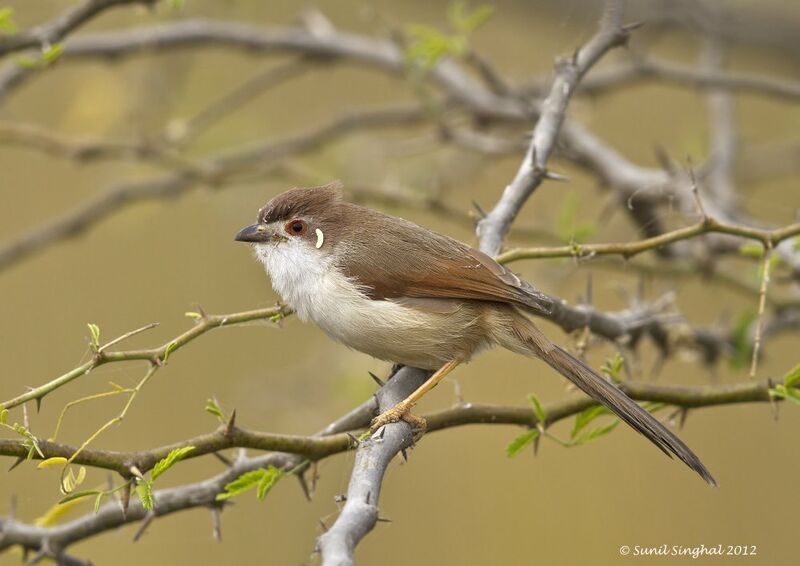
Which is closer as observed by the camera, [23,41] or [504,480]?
[23,41]

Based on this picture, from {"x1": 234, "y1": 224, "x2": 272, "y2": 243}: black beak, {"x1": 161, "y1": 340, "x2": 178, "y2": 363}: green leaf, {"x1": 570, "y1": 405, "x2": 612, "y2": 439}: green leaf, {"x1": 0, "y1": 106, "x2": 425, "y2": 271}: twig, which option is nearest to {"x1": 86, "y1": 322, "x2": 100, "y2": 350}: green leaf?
{"x1": 161, "y1": 340, "x2": 178, "y2": 363}: green leaf

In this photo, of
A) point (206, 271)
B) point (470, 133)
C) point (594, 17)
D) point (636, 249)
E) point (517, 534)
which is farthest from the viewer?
point (206, 271)

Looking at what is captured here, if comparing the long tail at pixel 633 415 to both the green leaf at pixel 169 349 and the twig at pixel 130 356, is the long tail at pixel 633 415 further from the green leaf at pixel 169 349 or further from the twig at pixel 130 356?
the green leaf at pixel 169 349

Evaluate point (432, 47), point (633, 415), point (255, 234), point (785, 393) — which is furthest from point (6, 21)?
point (785, 393)

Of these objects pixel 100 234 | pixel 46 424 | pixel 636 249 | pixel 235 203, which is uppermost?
pixel 100 234

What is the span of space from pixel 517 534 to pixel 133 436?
3.03 m

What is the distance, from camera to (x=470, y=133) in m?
6.29

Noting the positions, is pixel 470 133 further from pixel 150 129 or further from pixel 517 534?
pixel 517 534

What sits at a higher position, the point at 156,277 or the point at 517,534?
the point at 156,277

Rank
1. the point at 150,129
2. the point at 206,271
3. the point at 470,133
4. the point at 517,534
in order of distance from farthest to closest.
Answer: the point at 206,271 < the point at 517,534 < the point at 150,129 < the point at 470,133

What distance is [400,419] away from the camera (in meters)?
3.36

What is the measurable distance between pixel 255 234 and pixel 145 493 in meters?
1.81

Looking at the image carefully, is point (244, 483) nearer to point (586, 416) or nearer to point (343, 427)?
point (343, 427)

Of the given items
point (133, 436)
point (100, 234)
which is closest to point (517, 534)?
point (133, 436)
